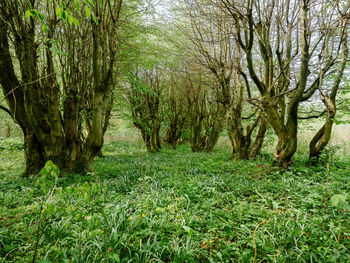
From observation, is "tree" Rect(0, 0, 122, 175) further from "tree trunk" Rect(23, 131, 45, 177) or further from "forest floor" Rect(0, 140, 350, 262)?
"forest floor" Rect(0, 140, 350, 262)

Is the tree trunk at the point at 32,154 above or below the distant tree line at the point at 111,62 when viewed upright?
below

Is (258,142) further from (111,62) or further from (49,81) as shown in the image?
(49,81)

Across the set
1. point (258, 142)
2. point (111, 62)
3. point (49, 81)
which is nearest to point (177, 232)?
point (111, 62)

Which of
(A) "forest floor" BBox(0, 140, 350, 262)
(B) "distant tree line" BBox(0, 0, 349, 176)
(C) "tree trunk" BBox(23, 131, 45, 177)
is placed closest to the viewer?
(A) "forest floor" BBox(0, 140, 350, 262)

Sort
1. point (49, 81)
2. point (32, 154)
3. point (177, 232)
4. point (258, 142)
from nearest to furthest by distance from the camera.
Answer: point (177, 232) < point (49, 81) < point (32, 154) < point (258, 142)

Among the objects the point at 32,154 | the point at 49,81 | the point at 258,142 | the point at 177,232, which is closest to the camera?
the point at 177,232

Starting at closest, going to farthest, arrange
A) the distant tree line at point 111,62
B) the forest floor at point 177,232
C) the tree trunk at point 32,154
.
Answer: the forest floor at point 177,232 < the distant tree line at point 111,62 < the tree trunk at point 32,154

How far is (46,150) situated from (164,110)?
1066 cm

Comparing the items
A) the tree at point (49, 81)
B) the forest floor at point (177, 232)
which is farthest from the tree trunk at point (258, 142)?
the tree at point (49, 81)

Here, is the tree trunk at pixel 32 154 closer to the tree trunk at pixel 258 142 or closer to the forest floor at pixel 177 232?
the forest floor at pixel 177 232

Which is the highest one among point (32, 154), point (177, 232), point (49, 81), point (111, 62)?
point (111, 62)

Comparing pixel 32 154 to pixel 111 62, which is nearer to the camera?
pixel 111 62

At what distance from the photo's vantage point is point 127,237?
200cm

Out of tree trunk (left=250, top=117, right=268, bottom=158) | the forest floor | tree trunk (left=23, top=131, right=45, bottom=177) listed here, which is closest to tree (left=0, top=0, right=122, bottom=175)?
tree trunk (left=23, top=131, right=45, bottom=177)
